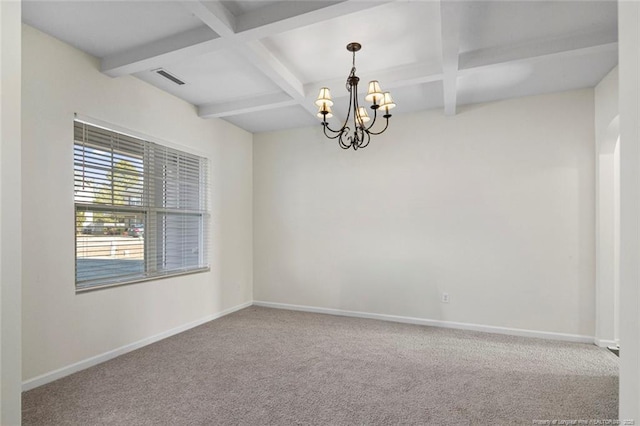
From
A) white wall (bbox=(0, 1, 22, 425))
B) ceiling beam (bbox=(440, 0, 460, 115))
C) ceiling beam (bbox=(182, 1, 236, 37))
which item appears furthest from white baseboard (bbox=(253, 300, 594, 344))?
white wall (bbox=(0, 1, 22, 425))

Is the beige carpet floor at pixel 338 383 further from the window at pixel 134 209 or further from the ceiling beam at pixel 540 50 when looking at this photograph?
the ceiling beam at pixel 540 50

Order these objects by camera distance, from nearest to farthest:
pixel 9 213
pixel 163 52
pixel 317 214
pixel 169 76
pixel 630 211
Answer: pixel 630 211, pixel 9 213, pixel 163 52, pixel 169 76, pixel 317 214

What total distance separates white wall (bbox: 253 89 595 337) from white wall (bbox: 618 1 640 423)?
3.07 metres

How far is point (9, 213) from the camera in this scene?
1.29 meters

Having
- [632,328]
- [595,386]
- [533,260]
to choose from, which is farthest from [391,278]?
[632,328]

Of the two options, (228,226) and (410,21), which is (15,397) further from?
(228,226)

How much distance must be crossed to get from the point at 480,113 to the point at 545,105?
653 mm

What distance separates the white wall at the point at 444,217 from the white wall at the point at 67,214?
1.49 metres

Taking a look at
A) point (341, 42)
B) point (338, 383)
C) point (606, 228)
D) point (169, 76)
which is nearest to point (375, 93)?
point (341, 42)

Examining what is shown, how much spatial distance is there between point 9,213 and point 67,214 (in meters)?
1.84

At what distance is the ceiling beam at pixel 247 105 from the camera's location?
3.85 meters

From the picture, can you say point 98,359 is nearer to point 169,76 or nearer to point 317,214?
point 169,76

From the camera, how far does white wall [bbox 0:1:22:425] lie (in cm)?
127

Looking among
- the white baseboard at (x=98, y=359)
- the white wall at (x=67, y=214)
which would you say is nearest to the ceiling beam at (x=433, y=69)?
the white wall at (x=67, y=214)
